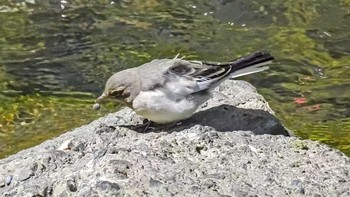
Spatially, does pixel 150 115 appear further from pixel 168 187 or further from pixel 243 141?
pixel 168 187

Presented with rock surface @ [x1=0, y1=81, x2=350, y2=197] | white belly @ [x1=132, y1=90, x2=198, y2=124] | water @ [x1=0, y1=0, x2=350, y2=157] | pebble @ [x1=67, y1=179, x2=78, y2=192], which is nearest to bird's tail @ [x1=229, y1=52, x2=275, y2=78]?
rock surface @ [x1=0, y1=81, x2=350, y2=197]

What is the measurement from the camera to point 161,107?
16.5 ft

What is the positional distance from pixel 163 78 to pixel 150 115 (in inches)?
8.6

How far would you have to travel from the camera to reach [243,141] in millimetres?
4812

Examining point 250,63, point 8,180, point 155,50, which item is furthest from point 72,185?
point 155,50

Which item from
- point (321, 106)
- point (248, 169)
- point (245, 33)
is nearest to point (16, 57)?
point (245, 33)

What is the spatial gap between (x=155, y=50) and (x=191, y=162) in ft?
14.8

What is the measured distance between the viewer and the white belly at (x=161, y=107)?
16.5 ft

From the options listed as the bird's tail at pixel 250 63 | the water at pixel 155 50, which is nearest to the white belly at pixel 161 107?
the bird's tail at pixel 250 63

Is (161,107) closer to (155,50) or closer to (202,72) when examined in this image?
(202,72)

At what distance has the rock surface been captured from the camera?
A: 14.0 ft

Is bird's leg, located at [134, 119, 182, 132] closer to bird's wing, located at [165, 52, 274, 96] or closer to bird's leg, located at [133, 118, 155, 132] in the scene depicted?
bird's leg, located at [133, 118, 155, 132]

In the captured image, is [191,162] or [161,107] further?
[161,107]

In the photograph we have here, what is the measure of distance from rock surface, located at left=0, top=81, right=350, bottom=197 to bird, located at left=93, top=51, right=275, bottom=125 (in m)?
0.12
